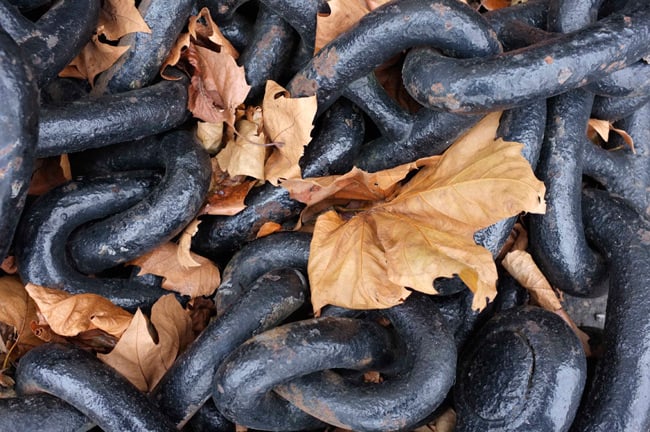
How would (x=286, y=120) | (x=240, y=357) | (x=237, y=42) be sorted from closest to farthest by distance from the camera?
(x=240, y=357) < (x=286, y=120) < (x=237, y=42)

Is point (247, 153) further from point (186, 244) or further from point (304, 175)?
point (186, 244)

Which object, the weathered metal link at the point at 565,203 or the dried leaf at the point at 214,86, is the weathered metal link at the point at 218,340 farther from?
the weathered metal link at the point at 565,203

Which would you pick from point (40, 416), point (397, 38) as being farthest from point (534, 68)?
point (40, 416)

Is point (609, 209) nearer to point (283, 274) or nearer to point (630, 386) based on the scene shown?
point (630, 386)

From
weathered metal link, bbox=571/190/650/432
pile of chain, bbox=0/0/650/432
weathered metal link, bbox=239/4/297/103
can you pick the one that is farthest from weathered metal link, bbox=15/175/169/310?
weathered metal link, bbox=571/190/650/432

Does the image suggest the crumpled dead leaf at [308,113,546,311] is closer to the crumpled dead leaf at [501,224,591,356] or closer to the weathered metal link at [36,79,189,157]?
the crumpled dead leaf at [501,224,591,356]

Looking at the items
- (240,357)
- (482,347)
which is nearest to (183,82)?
(240,357)
